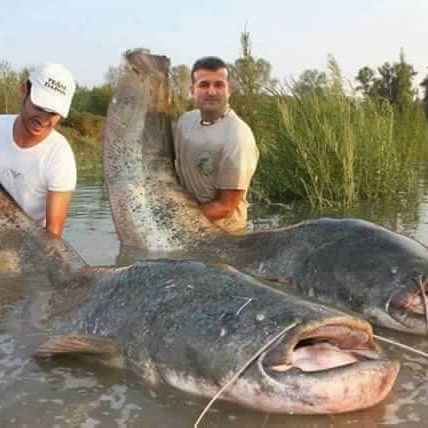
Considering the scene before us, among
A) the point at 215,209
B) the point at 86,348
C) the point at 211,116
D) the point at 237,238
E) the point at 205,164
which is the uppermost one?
the point at 211,116

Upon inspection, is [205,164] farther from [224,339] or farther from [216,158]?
[224,339]

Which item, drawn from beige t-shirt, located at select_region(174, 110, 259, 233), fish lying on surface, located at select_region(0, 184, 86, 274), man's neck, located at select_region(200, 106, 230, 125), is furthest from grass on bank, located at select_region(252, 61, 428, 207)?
fish lying on surface, located at select_region(0, 184, 86, 274)

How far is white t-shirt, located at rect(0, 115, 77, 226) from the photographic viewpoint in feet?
15.9

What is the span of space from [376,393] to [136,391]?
3.18 ft

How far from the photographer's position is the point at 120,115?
525 cm

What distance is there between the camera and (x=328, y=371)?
8.23 feet

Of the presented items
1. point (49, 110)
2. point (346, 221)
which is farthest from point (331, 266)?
point (49, 110)

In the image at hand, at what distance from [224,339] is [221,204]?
2961 millimetres

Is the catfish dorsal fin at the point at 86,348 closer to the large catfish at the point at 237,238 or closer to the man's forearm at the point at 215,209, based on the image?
the large catfish at the point at 237,238

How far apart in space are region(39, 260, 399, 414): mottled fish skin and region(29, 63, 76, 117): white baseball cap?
1599 millimetres

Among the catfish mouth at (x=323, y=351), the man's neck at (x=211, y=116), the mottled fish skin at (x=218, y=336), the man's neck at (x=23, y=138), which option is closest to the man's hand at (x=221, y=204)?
the man's neck at (x=211, y=116)

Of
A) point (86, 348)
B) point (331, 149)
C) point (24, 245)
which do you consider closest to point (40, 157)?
point (24, 245)

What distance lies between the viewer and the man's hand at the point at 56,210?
476 centimetres

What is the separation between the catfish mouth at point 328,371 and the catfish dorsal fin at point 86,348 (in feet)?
2.63
